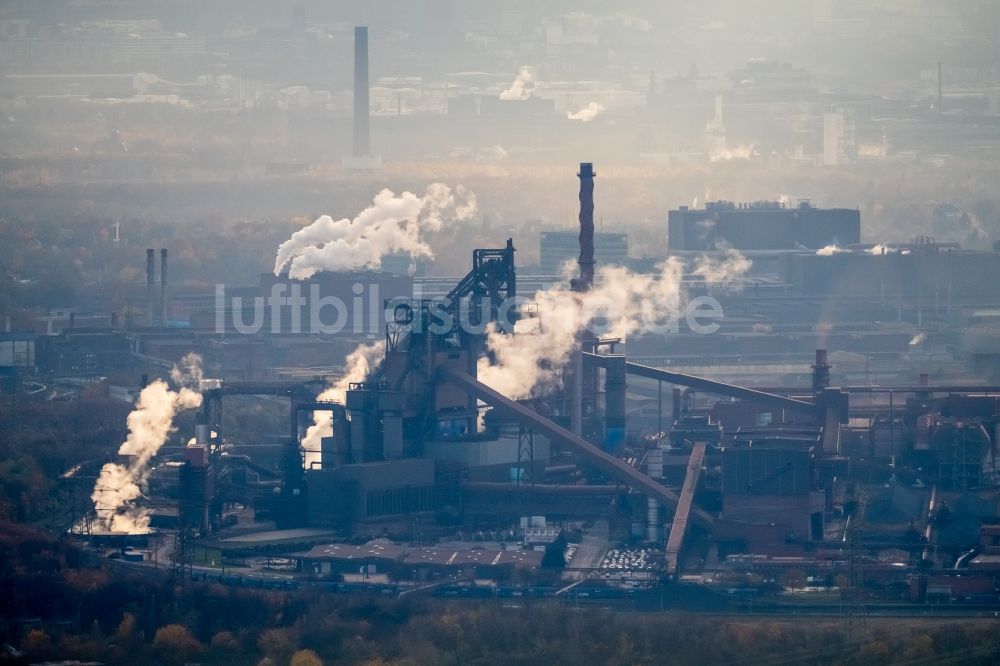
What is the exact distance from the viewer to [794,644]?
26.8m

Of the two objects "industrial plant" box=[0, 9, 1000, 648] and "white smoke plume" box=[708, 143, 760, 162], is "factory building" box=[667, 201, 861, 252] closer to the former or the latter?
"industrial plant" box=[0, 9, 1000, 648]

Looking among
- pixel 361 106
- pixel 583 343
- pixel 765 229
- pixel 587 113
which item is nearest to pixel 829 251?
pixel 765 229

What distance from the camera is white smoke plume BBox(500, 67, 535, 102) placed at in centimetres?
8706

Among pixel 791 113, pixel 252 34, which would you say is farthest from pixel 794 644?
pixel 252 34

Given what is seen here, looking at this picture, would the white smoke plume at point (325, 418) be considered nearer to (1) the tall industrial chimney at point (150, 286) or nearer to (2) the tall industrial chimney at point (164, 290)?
(2) the tall industrial chimney at point (164, 290)

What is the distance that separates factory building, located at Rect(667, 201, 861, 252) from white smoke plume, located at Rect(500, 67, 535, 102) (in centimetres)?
2281

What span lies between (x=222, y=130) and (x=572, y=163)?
36.6 feet

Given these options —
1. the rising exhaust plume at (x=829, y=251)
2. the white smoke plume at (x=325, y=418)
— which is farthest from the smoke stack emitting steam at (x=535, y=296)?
the rising exhaust plume at (x=829, y=251)

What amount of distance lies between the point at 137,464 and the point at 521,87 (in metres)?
56.1

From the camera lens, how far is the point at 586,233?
39750 millimetres

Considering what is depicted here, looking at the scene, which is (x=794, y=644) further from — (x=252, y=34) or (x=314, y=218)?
(x=252, y=34)

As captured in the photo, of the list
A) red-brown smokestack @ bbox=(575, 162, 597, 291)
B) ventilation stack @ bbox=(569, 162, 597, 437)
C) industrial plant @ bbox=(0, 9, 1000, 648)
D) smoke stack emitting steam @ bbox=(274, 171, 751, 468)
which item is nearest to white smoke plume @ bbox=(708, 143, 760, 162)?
industrial plant @ bbox=(0, 9, 1000, 648)

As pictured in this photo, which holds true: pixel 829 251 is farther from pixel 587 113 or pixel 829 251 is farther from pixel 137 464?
pixel 137 464

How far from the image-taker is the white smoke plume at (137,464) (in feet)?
109
